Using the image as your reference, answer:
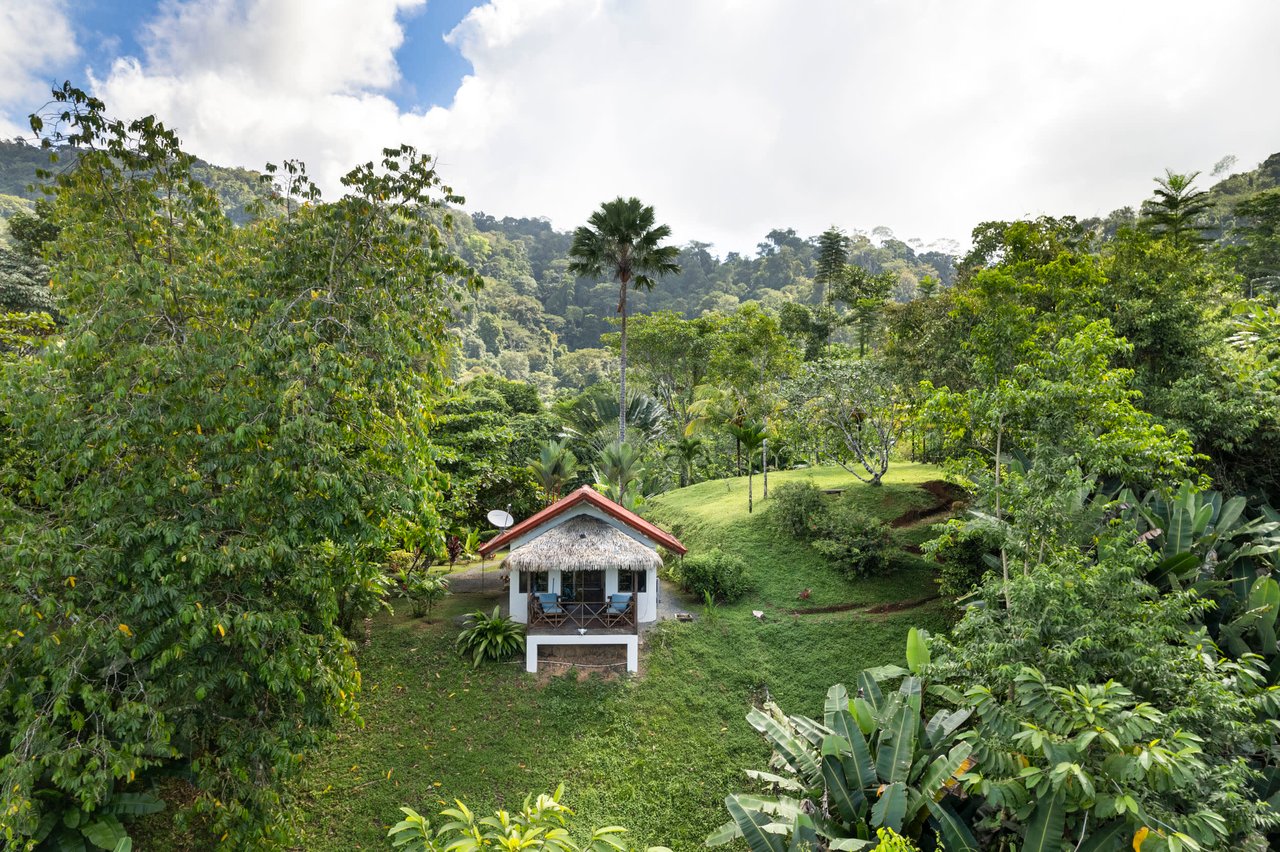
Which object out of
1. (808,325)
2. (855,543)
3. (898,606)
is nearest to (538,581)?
(855,543)

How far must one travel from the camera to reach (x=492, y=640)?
1228cm

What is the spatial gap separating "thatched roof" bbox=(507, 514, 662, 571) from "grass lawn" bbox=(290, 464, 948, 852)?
6.53 ft

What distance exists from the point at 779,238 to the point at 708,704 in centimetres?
8336

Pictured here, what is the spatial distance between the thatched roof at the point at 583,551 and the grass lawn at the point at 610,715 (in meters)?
1.99

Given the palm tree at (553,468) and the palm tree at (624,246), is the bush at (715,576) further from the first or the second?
the palm tree at (624,246)

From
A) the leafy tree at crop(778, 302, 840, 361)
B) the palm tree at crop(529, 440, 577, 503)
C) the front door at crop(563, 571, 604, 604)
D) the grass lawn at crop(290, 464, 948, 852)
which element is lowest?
the grass lawn at crop(290, 464, 948, 852)

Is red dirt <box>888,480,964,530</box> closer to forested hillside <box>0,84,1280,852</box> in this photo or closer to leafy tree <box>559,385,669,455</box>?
forested hillside <box>0,84,1280,852</box>

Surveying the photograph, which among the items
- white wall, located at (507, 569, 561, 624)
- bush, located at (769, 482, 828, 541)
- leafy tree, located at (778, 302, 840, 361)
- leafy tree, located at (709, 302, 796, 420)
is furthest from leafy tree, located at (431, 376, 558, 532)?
leafy tree, located at (778, 302, 840, 361)

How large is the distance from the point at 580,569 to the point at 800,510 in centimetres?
685

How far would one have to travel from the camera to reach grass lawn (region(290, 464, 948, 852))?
916 cm

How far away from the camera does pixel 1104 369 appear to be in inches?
366

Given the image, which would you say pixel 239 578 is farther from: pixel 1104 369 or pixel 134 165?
pixel 1104 369

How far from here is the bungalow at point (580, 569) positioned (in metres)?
11.9

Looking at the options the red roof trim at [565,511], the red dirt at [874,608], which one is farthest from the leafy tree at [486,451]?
the red dirt at [874,608]
